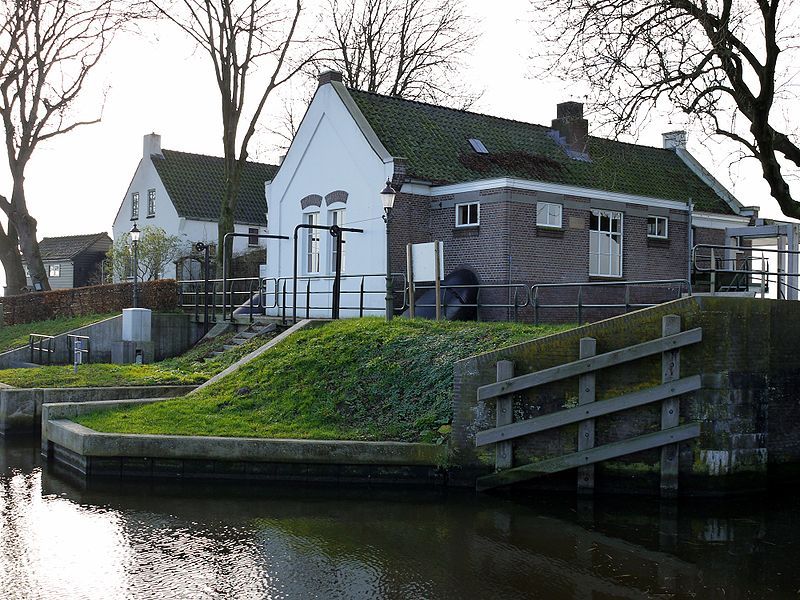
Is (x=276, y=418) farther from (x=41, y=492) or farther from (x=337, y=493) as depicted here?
(x=41, y=492)

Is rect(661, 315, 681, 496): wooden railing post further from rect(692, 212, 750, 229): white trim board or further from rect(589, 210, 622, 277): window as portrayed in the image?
rect(692, 212, 750, 229): white trim board

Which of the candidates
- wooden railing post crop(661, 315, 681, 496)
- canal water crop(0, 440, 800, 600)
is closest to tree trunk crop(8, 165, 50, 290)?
canal water crop(0, 440, 800, 600)

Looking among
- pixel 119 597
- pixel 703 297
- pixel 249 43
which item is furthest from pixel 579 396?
pixel 249 43

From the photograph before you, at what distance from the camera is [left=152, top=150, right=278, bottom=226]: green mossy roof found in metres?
40.9

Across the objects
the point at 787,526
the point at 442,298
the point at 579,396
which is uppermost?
the point at 442,298

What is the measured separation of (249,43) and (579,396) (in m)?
A: 20.7

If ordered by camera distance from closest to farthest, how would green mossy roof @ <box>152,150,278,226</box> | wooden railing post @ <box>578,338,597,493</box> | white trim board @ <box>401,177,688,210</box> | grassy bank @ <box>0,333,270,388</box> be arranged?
wooden railing post @ <box>578,338,597,493</box> → grassy bank @ <box>0,333,270,388</box> → white trim board @ <box>401,177,688,210</box> → green mossy roof @ <box>152,150,278,226</box>

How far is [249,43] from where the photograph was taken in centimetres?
2916

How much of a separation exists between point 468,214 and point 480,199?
1.85 ft

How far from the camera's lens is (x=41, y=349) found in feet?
78.1

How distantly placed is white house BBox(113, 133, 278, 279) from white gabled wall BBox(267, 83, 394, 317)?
14.2 m

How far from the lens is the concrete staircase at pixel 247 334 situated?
20.8 meters

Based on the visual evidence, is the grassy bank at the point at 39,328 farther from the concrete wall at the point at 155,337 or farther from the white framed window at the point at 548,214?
the white framed window at the point at 548,214

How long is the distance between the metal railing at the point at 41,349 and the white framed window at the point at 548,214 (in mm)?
13279
